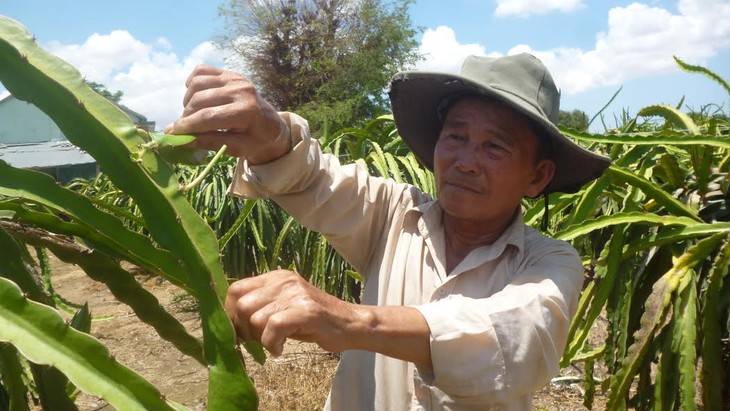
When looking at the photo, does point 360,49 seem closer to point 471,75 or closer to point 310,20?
point 310,20

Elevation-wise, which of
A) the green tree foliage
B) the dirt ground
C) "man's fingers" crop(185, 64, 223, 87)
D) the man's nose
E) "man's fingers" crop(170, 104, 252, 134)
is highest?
"man's fingers" crop(185, 64, 223, 87)

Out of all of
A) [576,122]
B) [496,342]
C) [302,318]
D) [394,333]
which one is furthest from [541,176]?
[576,122]

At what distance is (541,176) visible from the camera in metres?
1.25

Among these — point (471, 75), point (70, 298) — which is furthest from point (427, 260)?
point (70, 298)

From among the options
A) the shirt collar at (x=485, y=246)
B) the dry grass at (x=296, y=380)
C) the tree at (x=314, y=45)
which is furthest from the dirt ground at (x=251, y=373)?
the tree at (x=314, y=45)

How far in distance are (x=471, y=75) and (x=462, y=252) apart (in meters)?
0.33

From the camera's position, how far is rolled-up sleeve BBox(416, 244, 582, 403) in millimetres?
758

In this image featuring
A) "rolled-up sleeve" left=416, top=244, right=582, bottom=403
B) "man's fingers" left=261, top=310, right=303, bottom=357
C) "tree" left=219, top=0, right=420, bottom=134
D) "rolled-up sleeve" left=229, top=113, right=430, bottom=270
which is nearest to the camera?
"man's fingers" left=261, top=310, right=303, bottom=357

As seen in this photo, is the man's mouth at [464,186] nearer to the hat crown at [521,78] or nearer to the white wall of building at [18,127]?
the hat crown at [521,78]

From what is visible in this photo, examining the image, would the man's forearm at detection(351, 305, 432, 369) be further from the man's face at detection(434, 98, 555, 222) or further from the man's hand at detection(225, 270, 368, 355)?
the man's face at detection(434, 98, 555, 222)

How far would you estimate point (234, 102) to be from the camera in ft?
2.84

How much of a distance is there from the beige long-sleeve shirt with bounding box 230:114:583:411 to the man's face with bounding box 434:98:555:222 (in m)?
0.06

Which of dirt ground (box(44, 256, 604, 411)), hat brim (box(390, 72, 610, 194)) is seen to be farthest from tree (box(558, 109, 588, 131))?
dirt ground (box(44, 256, 604, 411))

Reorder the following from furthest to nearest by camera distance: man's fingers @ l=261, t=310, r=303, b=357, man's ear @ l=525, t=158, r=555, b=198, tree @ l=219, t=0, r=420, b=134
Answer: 1. tree @ l=219, t=0, r=420, b=134
2. man's ear @ l=525, t=158, r=555, b=198
3. man's fingers @ l=261, t=310, r=303, b=357
